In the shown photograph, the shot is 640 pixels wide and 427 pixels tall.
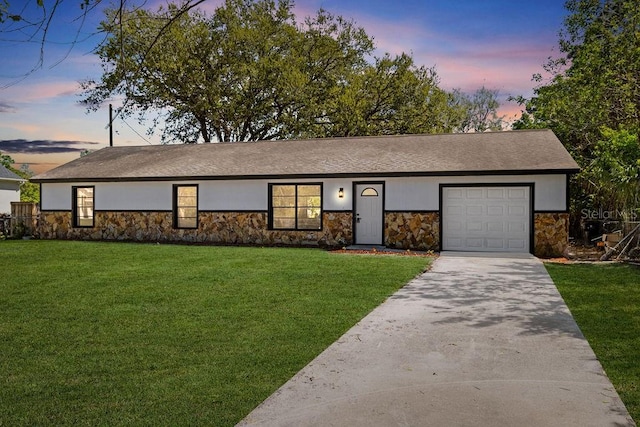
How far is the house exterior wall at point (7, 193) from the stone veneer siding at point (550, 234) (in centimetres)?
3145

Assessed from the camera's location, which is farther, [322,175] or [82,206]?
[82,206]

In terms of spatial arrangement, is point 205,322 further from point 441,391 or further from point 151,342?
point 441,391

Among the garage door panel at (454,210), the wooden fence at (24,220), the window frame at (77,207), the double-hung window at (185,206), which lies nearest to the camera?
the garage door panel at (454,210)

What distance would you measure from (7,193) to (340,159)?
26.0 m

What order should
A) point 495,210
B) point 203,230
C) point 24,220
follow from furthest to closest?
point 24,220 → point 203,230 → point 495,210

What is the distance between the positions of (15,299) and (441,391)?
683 centimetres

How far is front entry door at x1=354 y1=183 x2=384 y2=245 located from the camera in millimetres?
17422

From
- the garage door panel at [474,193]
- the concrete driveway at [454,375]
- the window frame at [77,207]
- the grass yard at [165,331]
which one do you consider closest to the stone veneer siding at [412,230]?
the garage door panel at [474,193]

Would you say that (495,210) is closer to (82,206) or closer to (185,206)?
(185,206)

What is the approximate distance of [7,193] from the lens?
113ft

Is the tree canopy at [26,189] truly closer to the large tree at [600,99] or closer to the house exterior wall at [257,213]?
the house exterior wall at [257,213]

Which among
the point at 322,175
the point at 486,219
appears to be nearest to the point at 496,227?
the point at 486,219

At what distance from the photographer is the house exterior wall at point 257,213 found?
15.7 m

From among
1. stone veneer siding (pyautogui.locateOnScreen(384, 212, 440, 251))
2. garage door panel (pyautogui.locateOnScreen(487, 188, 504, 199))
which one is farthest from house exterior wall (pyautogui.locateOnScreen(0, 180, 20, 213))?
garage door panel (pyautogui.locateOnScreen(487, 188, 504, 199))
